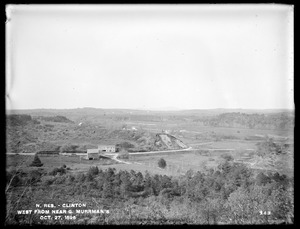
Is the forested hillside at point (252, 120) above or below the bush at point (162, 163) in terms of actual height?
above

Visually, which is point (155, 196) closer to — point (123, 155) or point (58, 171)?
point (123, 155)

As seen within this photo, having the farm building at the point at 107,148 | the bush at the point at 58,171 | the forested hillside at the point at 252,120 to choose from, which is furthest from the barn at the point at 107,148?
the forested hillside at the point at 252,120

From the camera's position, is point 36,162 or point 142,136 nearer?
point 36,162

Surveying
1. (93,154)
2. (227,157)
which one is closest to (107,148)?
(93,154)

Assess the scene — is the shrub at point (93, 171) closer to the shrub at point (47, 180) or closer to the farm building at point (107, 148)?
the farm building at point (107, 148)

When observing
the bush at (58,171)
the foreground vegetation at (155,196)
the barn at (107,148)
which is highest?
the barn at (107,148)

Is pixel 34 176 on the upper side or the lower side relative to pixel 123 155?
lower

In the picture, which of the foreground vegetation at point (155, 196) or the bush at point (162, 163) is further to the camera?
the bush at point (162, 163)

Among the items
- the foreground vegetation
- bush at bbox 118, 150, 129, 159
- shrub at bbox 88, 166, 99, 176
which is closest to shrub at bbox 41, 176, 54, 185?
the foreground vegetation
